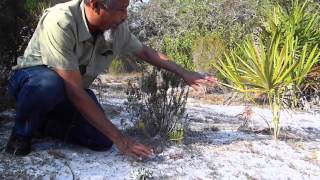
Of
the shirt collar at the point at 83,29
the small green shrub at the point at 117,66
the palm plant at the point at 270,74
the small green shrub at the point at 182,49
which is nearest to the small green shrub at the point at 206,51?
the small green shrub at the point at 182,49

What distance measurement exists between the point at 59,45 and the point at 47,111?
0.48 meters

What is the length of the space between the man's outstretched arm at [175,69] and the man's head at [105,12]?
621 millimetres

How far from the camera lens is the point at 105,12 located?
2904 millimetres

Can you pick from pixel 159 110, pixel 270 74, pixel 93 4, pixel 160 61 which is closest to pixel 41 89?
pixel 93 4

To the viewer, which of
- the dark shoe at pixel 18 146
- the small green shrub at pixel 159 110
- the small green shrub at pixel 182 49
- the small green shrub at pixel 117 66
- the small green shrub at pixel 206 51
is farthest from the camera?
the small green shrub at pixel 117 66

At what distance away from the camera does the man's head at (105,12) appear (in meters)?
2.87

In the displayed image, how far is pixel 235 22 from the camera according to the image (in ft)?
40.4

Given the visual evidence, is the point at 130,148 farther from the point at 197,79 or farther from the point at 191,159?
the point at 197,79

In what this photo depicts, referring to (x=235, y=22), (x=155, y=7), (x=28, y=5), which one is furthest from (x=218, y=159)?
(x=155, y=7)

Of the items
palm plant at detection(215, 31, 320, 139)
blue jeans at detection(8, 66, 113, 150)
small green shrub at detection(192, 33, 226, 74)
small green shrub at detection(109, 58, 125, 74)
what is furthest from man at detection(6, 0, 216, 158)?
small green shrub at detection(109, 58, 125, 74)

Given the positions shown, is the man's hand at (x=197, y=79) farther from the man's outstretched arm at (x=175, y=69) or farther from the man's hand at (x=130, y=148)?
the man's hand at (x=130, y=148)

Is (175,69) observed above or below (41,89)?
above

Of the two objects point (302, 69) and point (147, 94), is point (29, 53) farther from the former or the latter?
point (302, 69)

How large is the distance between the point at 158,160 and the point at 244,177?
0.57 m
